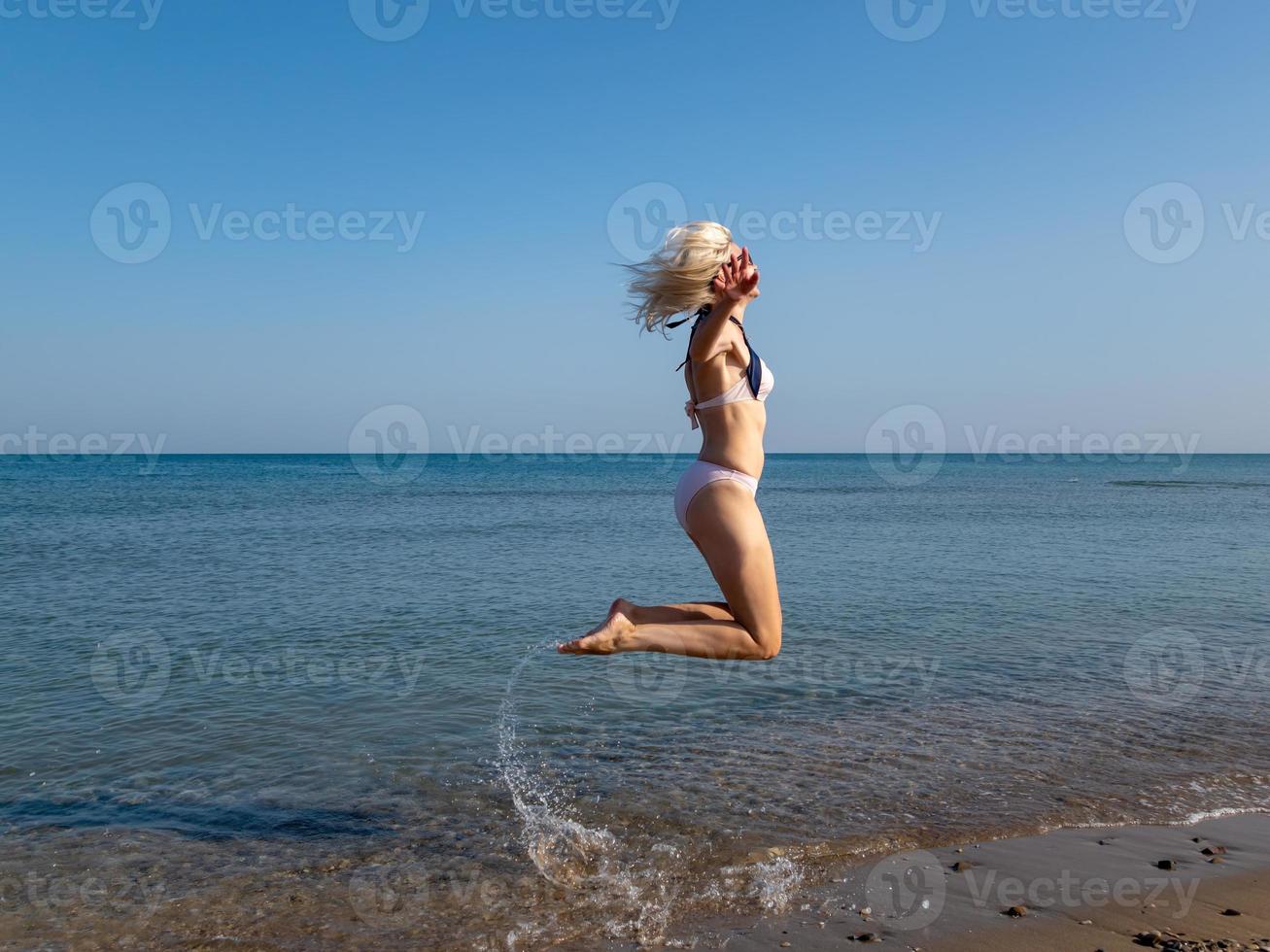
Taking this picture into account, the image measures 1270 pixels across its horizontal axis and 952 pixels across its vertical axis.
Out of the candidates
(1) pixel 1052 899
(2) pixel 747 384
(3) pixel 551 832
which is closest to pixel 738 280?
(2) pixel 747 384

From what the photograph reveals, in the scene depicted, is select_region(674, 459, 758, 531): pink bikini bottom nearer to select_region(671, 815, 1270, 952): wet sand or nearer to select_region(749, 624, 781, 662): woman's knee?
select_region(749, 624, 781, 662): woman's knee

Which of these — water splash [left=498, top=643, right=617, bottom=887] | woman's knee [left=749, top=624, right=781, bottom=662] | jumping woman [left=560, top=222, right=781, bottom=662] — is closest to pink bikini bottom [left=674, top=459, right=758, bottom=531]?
jumping woman [left=560, top=222, right=781, bottom=662]

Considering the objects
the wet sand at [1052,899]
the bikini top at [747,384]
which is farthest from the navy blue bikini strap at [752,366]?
the wet sand at [1052,899]

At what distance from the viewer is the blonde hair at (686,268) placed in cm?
525

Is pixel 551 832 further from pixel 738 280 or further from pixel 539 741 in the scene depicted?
pixel 738 280

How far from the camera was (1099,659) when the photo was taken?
42.2 ft

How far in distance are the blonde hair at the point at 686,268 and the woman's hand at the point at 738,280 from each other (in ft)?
0.50

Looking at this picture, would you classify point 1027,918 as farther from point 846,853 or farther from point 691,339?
point 691,339

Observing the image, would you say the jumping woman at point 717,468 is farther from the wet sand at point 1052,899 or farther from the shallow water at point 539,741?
the shallow water at point 539,741

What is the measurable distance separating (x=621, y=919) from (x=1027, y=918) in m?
2.43

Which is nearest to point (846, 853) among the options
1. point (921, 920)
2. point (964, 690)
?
point (921, 920)

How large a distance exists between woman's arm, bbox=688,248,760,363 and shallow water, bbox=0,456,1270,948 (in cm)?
351

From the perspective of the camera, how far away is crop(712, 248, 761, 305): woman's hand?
16.6ft

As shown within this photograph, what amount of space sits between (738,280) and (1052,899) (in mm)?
4296
